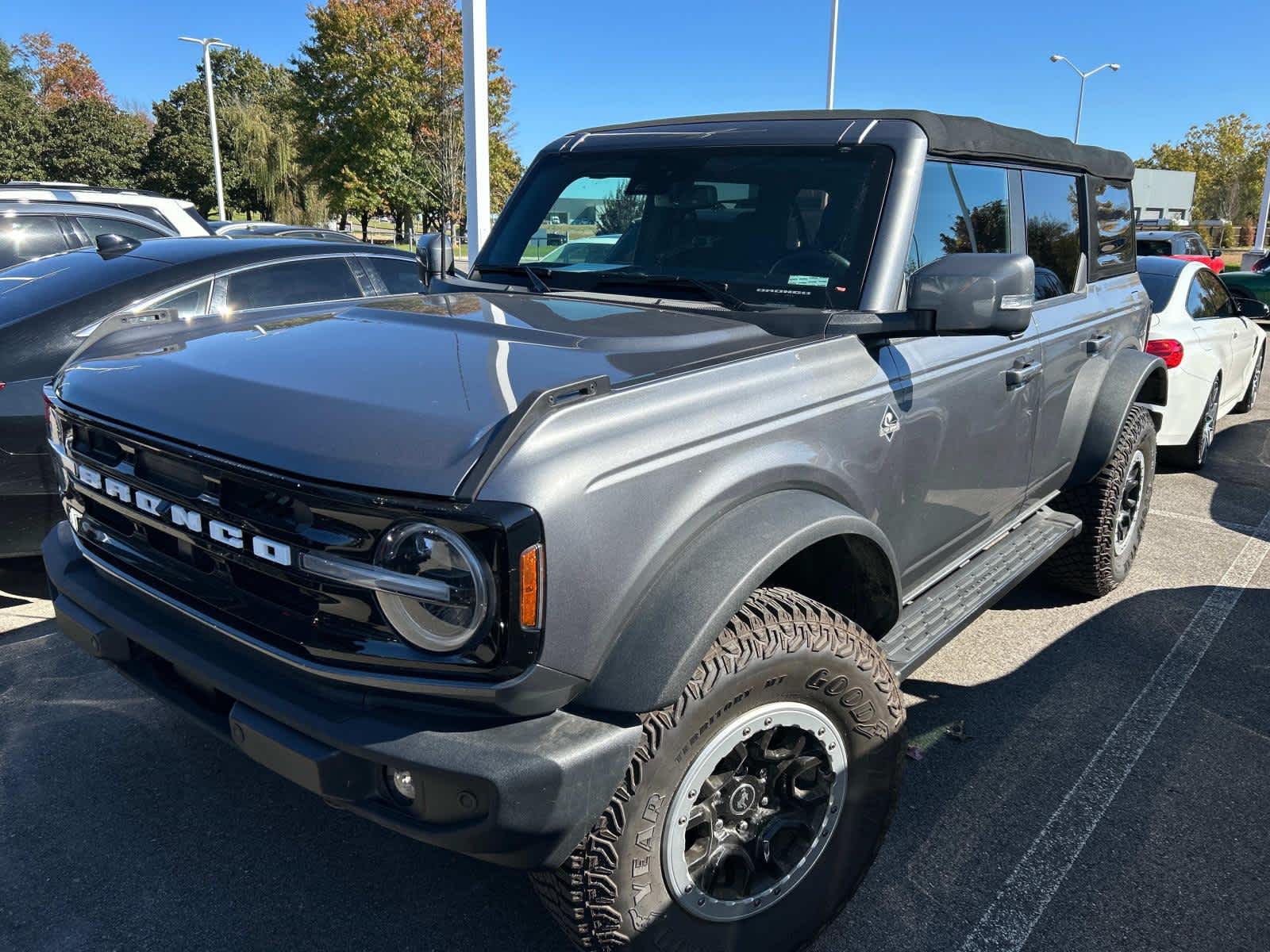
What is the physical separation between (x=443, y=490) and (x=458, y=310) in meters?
1.32

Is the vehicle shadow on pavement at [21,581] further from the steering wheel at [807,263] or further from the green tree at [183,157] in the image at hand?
the green tree at [183,157]

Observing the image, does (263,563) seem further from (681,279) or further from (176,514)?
(681,279)

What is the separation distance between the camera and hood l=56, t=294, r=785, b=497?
1.88 m

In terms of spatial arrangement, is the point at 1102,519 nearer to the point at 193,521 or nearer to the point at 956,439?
the point at 956,439

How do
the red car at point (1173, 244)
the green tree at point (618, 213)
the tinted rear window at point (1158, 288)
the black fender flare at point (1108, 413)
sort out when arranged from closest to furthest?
1. the green tree at point (618, 213)
2. the black fender flare at point (1108, 413)
3. the tinted rear window at point (1158, 288)
4. the red car at point (1173, 244)

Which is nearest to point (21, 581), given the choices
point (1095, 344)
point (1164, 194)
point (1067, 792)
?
point (1067, 792)

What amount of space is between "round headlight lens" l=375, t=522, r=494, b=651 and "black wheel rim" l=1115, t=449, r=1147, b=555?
405 cm

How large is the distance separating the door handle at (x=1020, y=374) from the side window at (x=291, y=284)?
11.5 ft

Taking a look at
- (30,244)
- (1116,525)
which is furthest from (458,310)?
(30,244)

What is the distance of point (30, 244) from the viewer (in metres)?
7.21

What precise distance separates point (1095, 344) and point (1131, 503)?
117 centimetres

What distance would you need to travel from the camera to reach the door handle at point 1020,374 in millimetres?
3453

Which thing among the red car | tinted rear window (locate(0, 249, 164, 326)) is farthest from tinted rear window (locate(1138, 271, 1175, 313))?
the red car

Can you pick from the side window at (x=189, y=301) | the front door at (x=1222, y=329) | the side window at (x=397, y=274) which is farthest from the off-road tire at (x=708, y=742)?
the front door at (x=1222, y=329)
